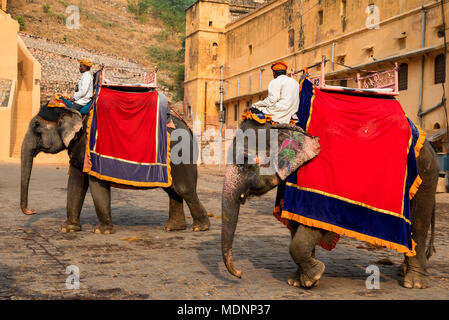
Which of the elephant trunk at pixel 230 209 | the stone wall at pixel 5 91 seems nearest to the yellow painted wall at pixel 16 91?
the stone wall at pixel 5 91

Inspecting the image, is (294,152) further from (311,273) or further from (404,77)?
(404,77)

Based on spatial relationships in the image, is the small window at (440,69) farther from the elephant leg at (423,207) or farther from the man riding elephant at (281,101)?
the man riding elephant at (281,101)

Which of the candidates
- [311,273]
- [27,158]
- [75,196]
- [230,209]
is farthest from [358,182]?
[27,158]

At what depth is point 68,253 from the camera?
6879 millimetres

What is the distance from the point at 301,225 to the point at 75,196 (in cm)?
468

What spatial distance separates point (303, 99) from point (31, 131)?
5.07 metres

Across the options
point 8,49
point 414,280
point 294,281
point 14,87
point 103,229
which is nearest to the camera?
point 294,281

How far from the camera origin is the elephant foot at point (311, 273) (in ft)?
17.2

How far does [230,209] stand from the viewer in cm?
523

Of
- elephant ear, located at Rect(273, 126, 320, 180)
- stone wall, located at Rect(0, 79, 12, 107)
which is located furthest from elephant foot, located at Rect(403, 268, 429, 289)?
stone wall, located at Rect(0, 79, 12, 107)

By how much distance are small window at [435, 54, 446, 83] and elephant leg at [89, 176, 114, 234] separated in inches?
729

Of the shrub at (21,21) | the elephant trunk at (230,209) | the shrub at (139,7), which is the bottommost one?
the elephant trunk at (230,209)

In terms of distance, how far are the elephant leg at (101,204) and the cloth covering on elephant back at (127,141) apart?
214mm

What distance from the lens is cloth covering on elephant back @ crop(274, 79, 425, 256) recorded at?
17.3ft
